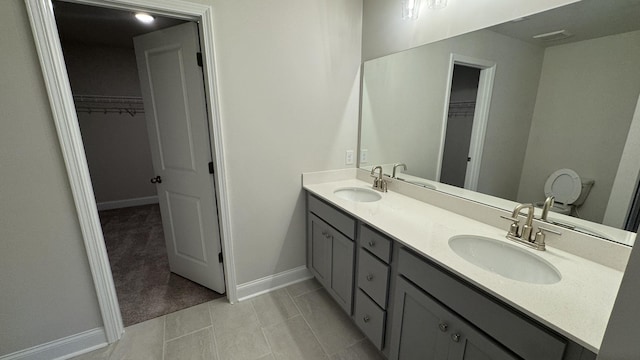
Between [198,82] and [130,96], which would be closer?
[198,82]

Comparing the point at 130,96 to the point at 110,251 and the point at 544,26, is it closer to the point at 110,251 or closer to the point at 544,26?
the point at 110,251

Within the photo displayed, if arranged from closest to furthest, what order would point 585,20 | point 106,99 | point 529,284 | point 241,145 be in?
1. point 529,284
2. point 585,20
3. point 241,145
4. point 106,99

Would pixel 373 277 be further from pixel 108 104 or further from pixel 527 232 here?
pixel 108 104

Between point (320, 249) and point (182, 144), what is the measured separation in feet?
4.26

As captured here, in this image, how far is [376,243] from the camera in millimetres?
1353

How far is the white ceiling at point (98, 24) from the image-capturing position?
229 cm

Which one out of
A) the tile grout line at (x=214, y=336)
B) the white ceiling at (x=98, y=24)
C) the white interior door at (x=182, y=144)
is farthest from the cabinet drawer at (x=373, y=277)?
the white ceiling at (x=98, y=24)

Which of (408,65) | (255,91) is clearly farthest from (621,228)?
(255,91)

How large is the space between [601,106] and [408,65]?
1061mm

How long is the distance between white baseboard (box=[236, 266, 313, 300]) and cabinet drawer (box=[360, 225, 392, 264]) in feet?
3.23

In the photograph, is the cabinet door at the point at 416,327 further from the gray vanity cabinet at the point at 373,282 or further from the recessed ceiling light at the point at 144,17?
the recessed ceiling light at the point at 144,17

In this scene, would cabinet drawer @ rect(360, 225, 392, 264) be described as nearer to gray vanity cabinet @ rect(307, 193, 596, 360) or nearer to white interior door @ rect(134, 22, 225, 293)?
gray vanity cabinet @ rect(307, 193, 596, 360)

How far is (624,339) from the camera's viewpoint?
431 millimetres

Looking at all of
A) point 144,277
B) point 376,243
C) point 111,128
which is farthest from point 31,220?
point 111,128
